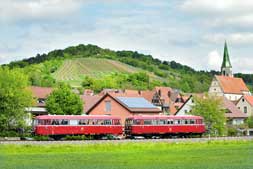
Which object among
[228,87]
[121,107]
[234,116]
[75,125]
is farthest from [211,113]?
[228,87]

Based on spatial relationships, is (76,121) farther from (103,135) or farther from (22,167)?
(22,167)

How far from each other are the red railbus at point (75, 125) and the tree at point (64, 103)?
18162 millimetres

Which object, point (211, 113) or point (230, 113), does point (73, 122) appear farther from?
point (230, 113)

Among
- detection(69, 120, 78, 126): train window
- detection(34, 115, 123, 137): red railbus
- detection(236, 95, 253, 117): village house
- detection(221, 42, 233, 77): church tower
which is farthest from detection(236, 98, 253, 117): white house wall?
detection(69, 120, 78, 126): train window

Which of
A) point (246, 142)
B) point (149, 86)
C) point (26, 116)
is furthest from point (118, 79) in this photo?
point (246, 142)

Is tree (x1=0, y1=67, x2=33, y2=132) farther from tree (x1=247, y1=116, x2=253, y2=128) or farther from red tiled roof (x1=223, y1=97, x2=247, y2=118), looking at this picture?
tree (x1=247, y1=116, x2=253, y2=128)

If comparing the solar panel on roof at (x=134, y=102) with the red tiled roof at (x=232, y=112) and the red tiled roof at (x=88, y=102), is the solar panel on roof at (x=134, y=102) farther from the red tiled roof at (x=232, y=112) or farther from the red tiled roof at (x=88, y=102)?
the red tiled roof at (x=232, y=112)

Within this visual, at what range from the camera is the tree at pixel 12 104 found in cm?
7219

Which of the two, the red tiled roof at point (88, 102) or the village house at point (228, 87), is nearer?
the red tiled roof at point (88, 102)

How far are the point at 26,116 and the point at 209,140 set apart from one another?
23.8 meters

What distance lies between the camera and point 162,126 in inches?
2694

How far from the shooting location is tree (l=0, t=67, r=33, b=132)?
72188 mm

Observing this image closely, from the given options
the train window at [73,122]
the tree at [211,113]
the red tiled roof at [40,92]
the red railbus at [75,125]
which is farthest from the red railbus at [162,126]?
the red tiled roof at [40,92]

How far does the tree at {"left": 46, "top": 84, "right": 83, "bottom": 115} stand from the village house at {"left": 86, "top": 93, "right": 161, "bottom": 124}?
416cm
